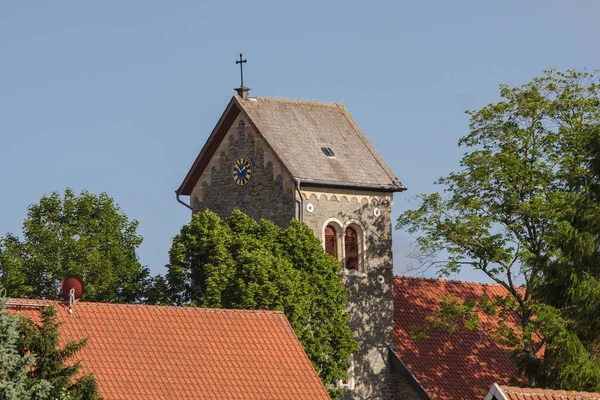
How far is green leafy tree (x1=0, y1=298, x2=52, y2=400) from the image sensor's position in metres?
31.9

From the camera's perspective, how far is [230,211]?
51.7 metres

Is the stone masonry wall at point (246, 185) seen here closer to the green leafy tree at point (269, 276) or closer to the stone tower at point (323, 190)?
the stone tower at point (323, 190)

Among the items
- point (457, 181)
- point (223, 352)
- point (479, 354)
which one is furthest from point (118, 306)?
point (479, 354)

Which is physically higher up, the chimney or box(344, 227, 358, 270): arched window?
the chimney

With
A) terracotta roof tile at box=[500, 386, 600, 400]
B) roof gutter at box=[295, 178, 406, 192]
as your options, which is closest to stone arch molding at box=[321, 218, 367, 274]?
roof gutter at box=[295, 178, 406, 192]

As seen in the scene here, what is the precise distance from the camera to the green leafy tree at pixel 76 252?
52312 mm

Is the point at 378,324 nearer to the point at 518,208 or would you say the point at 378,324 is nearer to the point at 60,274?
the point at 518,208

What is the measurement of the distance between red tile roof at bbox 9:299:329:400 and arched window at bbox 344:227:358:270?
39.9 ft

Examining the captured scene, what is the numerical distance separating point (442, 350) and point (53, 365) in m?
21.9

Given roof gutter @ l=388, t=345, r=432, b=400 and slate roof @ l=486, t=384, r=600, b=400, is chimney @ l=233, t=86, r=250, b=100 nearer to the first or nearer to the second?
roof gutter @ l=388, t=345, r=432, b=400

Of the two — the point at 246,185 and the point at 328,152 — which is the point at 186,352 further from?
the point at 328,152

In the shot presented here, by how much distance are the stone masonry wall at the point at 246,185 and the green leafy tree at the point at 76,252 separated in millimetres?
2980

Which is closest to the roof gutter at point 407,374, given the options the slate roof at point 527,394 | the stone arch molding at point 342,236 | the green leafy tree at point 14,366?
the stone arch molding at point 342,236

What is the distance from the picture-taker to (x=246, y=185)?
169ft
